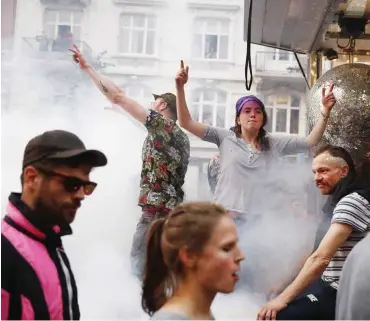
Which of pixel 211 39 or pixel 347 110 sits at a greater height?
pixel 211 39

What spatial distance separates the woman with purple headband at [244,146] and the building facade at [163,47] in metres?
0.03

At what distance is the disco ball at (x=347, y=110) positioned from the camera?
5.80 feet

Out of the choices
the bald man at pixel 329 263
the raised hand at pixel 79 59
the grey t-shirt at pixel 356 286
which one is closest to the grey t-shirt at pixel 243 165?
the bald man at pixel 329 263

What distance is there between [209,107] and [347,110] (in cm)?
49

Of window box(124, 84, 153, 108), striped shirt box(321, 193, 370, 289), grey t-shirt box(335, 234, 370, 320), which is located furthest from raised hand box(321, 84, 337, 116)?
window box(124, 84, 153, 108)

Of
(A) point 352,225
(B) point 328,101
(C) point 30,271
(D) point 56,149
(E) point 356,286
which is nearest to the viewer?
(C) point 30,271

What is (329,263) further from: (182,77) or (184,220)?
(182,77)

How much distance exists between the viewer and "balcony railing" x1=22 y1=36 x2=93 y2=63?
1.68 meters

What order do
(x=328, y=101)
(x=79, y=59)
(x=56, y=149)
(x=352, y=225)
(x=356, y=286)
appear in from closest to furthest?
1. (x=56, y=149)
2. (x=356, y=286)
3. (x=352, y=225)
4. (x=79, y=59)
5. (x=328, y=101)

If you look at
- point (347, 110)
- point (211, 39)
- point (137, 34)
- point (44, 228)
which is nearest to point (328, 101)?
point (347, 110)

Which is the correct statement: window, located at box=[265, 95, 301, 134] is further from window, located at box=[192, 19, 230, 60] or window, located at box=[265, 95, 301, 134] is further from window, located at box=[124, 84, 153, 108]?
window, located at box=[124, 84, 153, 108]

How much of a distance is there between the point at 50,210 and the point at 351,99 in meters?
1.11

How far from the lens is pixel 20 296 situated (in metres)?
1.19

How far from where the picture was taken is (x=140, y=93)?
5.54ft
